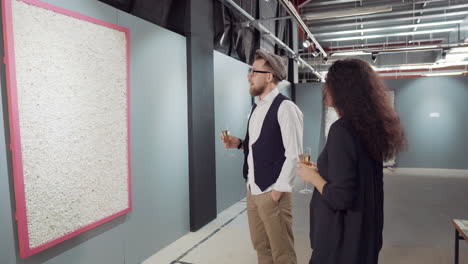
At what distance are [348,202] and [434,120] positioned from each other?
7.62m

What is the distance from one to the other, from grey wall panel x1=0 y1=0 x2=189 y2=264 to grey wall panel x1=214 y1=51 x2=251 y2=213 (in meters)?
0.81

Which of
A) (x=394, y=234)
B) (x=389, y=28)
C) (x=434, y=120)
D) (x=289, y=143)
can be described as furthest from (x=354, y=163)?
(x=434, y=120)

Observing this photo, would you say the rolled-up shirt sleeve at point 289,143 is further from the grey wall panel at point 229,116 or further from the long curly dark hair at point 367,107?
the grey wall panel at point 229,116

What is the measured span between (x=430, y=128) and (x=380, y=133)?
7.54m

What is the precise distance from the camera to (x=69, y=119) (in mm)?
1975

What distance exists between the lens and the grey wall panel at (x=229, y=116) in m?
4.07

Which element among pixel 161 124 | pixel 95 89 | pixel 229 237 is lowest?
pixel 229 237

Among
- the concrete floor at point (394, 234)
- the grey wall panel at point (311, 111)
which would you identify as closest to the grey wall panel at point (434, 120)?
the grey wall panel at point (311, 111)

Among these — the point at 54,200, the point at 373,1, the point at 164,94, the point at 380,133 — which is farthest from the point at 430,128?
the point at 54,200

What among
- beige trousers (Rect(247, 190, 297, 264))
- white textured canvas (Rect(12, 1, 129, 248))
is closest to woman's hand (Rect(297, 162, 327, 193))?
beige trousers (Rect(247, 190, 297, 264))

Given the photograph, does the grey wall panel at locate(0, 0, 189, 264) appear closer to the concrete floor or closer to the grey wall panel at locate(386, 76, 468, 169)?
the concrete floor

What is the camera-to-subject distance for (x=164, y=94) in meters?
2.95

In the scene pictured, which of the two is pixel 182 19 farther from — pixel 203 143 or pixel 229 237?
pixel 229 237

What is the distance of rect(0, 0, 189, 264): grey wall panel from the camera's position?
7.25 feet
